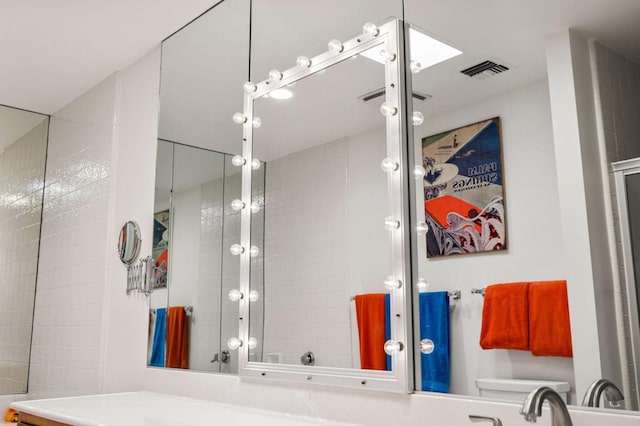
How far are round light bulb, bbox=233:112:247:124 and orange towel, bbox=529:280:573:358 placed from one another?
1.46 meters

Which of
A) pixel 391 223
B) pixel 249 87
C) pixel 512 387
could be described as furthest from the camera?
pixel 249 87

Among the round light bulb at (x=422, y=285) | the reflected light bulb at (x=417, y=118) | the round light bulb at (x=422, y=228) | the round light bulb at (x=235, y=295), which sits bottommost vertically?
the round light bulb at (x=422, y=285)

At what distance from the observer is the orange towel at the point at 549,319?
1446 millimetres

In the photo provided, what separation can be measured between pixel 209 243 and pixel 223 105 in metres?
0.61

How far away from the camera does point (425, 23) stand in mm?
1882

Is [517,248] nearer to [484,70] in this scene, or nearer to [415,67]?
[484,70]

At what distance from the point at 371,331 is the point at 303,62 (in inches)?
41.2

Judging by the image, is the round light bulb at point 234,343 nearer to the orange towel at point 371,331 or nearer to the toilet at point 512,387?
the orange towel at point 371,331

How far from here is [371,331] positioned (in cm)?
195

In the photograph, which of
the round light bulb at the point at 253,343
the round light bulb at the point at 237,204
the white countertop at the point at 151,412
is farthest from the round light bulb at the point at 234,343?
the round light bulb at the point at 237,204

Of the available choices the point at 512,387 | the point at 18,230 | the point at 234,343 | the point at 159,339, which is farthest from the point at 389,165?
the point at 18,230

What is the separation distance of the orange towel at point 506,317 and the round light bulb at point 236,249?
1.14 metres

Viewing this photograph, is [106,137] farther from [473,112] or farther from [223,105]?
[473,112]

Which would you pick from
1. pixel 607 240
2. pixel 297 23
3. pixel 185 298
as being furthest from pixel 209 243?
pixel 607 240
